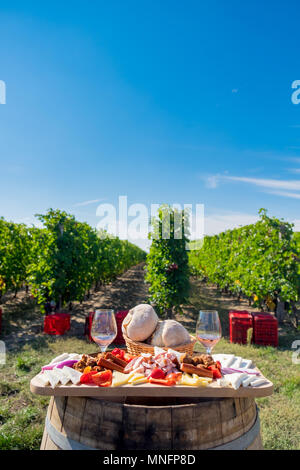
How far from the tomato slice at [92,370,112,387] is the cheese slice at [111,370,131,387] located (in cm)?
3

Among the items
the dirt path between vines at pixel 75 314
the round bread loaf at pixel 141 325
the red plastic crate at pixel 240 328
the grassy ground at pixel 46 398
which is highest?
the round bread loaf at pixel 141 325

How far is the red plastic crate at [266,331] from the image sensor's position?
7.06 meters

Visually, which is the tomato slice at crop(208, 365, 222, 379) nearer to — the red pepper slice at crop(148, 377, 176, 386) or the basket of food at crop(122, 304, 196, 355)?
the red pepper slice at crop(148, 377, 176, 386)

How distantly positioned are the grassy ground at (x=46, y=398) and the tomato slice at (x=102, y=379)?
7.82 feet

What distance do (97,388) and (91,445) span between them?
0.26 metres

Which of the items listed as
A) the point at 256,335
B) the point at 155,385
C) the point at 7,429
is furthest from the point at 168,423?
the point at 256,335

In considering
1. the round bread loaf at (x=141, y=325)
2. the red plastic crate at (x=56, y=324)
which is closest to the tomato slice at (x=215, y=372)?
the round bread loaf at (x=141, y=325)

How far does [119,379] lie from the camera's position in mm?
1522

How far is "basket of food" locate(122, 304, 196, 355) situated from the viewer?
2066mm

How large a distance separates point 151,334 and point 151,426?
0.91 metres

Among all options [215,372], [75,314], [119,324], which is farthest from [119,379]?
[75,314]

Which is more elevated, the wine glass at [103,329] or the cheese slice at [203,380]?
the wine glass at [103,329]

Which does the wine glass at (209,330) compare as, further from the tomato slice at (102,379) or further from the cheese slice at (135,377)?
the tomato slice at (102,379)

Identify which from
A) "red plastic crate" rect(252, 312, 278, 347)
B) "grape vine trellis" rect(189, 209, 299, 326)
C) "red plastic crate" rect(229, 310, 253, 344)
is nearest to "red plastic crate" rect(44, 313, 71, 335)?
"red plastic crate" rect(229, 310, 253, 344)
